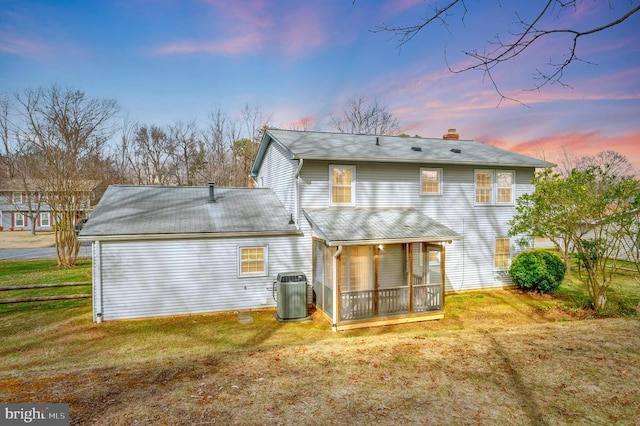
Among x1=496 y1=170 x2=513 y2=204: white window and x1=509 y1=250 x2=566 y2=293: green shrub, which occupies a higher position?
x1=496 y1=170 x2=513 y2=204: white window

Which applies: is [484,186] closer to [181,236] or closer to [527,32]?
[527,32]

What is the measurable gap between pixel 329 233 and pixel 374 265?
178 cm

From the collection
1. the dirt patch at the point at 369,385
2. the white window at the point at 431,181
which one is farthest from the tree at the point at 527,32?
the white window at the point at 431,181

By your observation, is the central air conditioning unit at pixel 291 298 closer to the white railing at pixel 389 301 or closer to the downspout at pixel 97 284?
the white railing at pixel 389 301

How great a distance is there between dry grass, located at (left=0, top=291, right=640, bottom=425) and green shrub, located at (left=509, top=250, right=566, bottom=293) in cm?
281

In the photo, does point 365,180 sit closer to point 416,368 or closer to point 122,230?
point 416,368

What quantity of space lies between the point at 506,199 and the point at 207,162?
3288cm

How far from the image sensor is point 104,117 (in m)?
24.6

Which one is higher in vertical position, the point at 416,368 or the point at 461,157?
the point at 461,157

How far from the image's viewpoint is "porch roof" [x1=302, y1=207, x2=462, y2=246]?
1023 centimetres

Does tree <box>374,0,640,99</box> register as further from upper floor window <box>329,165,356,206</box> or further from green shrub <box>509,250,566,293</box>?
Answer: green shrub <box>509,250,566,293</box>

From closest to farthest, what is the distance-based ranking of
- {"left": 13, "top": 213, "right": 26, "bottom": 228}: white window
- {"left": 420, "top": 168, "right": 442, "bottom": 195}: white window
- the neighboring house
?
{"left": 420, "top": 168, "right": 442, "bottom": 195}: white window → the neighboring house → {"left": 13, "top": 213, "right": 26, "bottom": 228}: white window

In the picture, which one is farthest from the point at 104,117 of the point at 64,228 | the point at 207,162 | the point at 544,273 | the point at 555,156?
the point at 555,156

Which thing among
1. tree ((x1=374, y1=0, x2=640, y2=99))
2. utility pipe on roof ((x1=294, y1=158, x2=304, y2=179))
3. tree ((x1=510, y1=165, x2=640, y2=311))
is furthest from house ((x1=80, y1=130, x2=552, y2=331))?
tree ((x1=374, y1=0, x2=640, y2=99))
